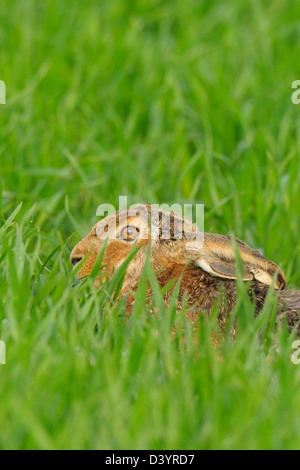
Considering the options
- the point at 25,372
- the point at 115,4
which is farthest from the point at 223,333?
the point at 115,4

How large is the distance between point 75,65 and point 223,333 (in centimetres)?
405

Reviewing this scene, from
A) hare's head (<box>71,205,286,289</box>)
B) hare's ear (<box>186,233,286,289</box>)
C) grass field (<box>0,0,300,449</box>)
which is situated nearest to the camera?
grass field (<box>0,0,300,449</box>)

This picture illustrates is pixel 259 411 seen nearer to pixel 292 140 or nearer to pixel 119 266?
pixel 119 266

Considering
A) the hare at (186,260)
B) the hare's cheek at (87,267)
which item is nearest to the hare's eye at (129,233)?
the hare at (186,260)

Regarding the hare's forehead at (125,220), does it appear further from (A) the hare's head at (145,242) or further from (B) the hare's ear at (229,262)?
(B) the hare's ear at (229,262)

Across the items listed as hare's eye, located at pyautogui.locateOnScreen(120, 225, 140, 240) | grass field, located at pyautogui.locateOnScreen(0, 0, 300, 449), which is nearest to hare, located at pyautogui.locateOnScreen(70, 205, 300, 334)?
hare's eye, located at pyautogui.locateOnScreen(120, 225, 140, 240)

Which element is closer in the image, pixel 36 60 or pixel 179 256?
pixel 179 256

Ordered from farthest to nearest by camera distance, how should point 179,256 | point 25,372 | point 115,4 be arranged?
1. point 115,4
2. point 179,256
3. point 25,372

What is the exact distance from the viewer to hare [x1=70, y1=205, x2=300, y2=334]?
406cm

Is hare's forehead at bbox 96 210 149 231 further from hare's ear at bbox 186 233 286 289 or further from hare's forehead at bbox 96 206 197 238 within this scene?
hare's ear at bbox 186 233 286 289

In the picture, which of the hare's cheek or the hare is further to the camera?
the hare's cheek

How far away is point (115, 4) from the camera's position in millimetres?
8188

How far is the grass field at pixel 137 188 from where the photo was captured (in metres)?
3.00
